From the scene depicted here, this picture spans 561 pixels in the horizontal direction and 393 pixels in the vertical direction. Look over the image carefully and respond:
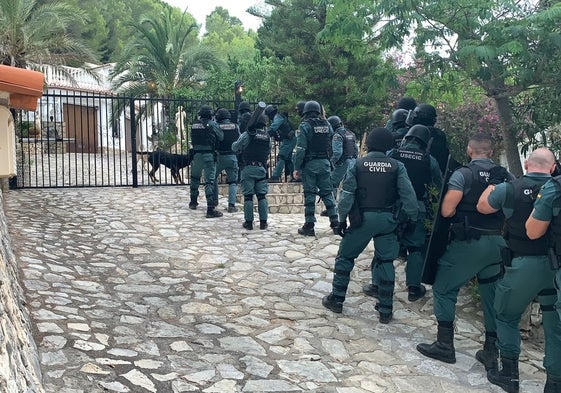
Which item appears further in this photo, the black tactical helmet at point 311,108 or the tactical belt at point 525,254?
the black tactical helmet at point 311,108

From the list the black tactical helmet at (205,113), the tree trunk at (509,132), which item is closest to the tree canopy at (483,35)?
the tree trunk at (509,132)

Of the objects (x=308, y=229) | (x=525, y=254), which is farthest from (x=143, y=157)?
(x=525, y=254)

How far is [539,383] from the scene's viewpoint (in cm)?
493

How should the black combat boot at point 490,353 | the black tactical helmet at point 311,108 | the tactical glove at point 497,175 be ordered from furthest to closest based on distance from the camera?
the black tactical helmet at point 311,108 → the black combat boot at point 490,353 → the tactical glove at point 497,175

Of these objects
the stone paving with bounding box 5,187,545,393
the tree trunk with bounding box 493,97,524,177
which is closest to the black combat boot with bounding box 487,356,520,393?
the stone paving with bounding box 5,187,545,393

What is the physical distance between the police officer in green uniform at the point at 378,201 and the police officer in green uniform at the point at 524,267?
47.8 inches

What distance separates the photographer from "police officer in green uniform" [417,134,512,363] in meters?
4.93

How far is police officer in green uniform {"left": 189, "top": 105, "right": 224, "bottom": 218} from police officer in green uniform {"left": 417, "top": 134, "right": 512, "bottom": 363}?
5602mm

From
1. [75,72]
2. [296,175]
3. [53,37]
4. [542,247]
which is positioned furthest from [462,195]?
[75,72]

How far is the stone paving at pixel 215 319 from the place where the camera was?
4.59 m

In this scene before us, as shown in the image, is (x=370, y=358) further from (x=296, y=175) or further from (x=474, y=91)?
(x=296, y=175)

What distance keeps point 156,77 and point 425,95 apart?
1822 cm

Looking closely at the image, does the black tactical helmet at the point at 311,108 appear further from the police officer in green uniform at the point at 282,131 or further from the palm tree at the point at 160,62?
the palm tree at the point at 160,62

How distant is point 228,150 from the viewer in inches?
405
